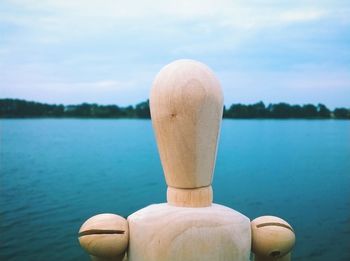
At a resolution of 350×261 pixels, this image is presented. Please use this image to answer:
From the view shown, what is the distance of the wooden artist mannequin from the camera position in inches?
40.1

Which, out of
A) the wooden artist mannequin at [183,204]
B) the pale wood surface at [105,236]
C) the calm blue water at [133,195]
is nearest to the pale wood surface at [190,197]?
the wooden artist mannequin at [183,204]

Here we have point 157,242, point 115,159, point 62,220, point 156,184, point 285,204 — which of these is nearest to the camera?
point 157,242

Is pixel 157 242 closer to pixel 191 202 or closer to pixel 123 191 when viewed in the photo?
pixel 191 202

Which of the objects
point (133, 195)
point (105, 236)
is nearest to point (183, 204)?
point (105, 236)

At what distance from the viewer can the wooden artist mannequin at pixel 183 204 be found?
1.02 meters

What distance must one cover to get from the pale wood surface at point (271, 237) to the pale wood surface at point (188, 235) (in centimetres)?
8

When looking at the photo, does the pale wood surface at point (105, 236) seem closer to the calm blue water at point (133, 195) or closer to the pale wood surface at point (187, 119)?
the pale wood surface at point (187, 119)

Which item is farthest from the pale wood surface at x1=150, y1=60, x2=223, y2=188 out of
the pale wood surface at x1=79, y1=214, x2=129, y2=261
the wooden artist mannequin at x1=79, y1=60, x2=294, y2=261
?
the pale wood surface at x1=79, y1=214, x2=129, y2=261

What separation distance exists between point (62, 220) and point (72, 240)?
1.58 metres

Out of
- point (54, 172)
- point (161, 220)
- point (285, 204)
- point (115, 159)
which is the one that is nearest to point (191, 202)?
point (161, 220)

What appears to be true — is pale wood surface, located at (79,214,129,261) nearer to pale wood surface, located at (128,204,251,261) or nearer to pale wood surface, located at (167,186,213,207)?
pale wood surface, located at (128,204,251,261)

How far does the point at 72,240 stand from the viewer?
35.4ft

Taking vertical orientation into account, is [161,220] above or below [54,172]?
above

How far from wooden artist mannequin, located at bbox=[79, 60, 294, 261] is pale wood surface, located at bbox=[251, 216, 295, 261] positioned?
0.05 metres
